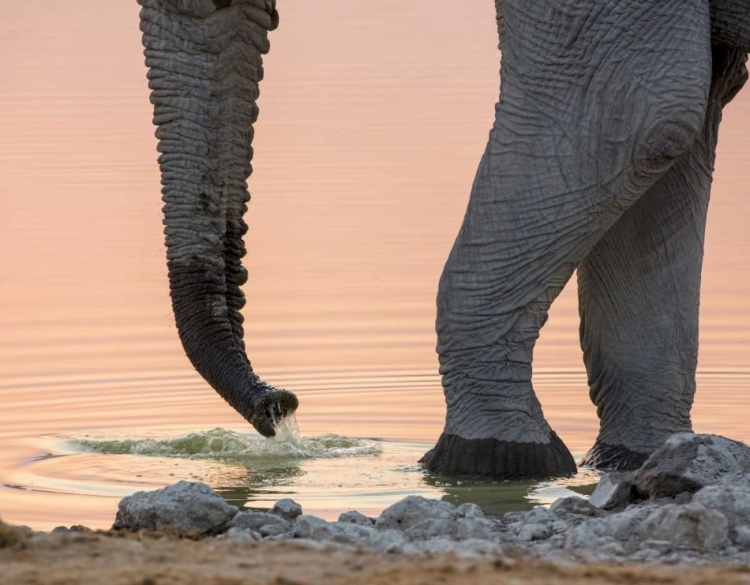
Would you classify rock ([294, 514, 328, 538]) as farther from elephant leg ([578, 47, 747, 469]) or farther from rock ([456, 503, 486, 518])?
elephant leg ([578, 47, 747, 469])

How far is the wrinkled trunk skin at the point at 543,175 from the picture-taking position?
25.3 feet

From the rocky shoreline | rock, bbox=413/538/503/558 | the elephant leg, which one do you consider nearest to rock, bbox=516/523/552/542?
the rocky shoreline

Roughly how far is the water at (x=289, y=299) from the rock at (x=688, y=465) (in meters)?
0.71

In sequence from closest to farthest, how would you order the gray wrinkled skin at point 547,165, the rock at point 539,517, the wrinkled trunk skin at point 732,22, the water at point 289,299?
the rock at point 539,517
the gray wrinkled skin at point 547,165
the wrinkled trunk skin at point 732,22
the water at point 289,299

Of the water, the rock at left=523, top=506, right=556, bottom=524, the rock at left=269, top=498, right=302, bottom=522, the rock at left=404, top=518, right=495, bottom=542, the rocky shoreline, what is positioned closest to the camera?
the rocky shoreline

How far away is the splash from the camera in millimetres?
8695

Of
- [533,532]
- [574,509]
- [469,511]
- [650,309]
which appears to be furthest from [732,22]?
[533,532]

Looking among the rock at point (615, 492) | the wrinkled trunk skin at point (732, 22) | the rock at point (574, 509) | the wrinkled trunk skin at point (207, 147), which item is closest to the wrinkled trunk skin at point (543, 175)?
the wrinkled trunk skin at point (732, 22)

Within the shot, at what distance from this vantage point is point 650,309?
874 centimetres

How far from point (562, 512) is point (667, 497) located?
33 cm

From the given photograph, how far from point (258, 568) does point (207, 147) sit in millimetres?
2646

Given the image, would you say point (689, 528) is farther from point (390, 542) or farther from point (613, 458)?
point (613, 458)

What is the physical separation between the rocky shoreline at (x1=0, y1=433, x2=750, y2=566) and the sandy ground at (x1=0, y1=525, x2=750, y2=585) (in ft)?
0.42

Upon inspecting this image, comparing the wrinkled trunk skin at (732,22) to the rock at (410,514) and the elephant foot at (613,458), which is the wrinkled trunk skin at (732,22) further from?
the rock at (410,514)
